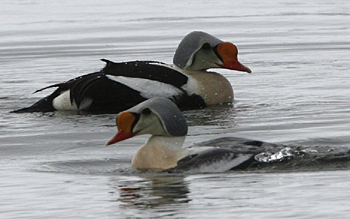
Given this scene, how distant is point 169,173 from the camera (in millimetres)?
6941

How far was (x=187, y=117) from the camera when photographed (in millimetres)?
9727

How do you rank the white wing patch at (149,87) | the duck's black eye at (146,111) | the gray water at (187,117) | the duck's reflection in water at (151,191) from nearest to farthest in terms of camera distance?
the gray water at (187,117)
the duck's reflection in water at (151,191)
the duck's black eye at (146,111)
the white wing patch at (149,87)

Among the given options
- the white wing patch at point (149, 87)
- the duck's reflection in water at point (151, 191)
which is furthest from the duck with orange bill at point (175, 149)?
the white wing patch at point (149, 87)

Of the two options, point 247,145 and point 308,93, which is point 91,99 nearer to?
point 308,93

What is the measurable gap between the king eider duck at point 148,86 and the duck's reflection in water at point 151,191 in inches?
130

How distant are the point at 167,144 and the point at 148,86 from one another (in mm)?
2943

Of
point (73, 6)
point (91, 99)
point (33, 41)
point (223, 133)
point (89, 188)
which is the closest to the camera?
point (89, 188)

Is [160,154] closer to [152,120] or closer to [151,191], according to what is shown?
[152,120]

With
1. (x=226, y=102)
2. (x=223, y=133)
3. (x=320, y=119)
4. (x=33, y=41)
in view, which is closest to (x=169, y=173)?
(x=223, y=133)

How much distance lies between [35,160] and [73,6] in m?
19.0

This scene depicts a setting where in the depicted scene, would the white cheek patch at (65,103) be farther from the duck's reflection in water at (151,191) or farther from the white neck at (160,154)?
the duck's reflection in water at (151,191)

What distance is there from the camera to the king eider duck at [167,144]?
6906mm

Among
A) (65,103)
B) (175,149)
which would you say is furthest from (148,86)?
(175,149)

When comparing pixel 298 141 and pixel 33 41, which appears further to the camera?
pixel 33 41
